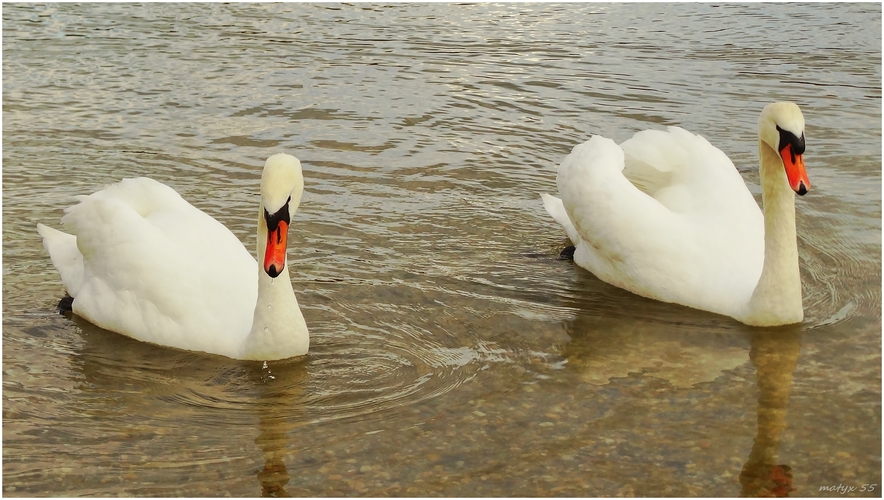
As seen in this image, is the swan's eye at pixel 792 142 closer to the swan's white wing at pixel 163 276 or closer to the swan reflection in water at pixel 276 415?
the swan reflection in water at pixel 276 415

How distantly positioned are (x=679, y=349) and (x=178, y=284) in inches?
118

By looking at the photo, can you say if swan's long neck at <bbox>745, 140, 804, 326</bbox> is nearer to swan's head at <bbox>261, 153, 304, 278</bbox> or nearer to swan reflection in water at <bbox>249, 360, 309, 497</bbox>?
swan reflection in water at <bbox>249, 360, 309, 497</bbox>

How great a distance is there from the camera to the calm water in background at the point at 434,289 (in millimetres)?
5188

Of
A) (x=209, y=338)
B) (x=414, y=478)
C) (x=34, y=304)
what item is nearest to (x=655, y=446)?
(x=414, y=478)

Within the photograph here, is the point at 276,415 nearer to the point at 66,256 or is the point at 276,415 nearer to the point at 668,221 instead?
the point at 66,256

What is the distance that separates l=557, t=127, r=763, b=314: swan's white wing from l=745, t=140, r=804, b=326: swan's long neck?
0.21 m

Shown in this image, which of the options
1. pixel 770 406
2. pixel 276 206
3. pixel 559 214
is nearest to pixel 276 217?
pixel 276 206

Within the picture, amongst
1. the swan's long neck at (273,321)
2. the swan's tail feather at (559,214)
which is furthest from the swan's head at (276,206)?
the swan's tail feather at (559,214)

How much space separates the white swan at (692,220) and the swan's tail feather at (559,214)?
0.06 metres

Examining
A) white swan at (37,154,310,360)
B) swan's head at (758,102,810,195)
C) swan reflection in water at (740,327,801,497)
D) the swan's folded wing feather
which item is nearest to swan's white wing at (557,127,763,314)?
the swan's folded wing feather

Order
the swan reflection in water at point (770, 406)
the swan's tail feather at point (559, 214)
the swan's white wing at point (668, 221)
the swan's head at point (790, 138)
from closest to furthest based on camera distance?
the swan reflection in water at point (770, 406)
the swan's head at point (790, 138)
the swan's white wing at point (668, 221)
the swan's tail feather at point (559, 214)

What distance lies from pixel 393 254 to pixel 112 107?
5209 mm

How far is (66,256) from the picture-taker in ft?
23.8

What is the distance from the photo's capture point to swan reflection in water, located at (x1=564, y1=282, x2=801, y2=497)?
6047mm
